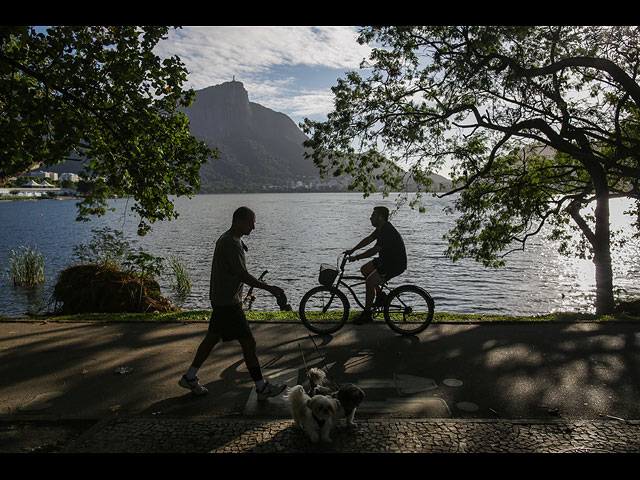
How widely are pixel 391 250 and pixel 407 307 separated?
106cm

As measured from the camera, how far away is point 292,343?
277 inches

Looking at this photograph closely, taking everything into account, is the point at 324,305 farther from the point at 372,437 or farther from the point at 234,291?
the point at 372,437

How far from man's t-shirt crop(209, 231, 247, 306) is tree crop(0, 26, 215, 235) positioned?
3.49 metres

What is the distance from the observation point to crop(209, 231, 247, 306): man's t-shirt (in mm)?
4711

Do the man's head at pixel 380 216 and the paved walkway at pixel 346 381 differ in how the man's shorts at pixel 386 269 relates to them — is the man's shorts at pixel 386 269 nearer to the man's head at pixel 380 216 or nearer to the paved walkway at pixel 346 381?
the man's head at pixel 380 216

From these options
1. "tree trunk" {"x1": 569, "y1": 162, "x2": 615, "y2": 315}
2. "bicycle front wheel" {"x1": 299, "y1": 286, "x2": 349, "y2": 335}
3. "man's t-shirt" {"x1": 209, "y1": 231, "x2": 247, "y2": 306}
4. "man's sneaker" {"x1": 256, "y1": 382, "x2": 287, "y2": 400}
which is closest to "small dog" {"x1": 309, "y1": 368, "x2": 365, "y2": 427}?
"man's sneaker" {"x1": 256, "y1": 382, "x2": 287, "y2": 400}

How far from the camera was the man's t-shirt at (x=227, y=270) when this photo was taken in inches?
185

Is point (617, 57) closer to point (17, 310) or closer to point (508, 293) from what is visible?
point (508, 293)

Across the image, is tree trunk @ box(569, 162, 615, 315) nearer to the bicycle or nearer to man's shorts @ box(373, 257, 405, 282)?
the bicycle

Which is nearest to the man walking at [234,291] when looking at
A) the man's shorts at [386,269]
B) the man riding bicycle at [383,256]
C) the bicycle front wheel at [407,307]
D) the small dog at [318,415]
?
the small dog at [318,415]

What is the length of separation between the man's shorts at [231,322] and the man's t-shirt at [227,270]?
0.24ft

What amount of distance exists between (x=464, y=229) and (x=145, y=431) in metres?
12.5

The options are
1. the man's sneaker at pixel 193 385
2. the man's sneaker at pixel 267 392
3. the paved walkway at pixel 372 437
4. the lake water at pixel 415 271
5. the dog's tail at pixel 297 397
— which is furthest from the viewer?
the lake water at pixel 415 271
